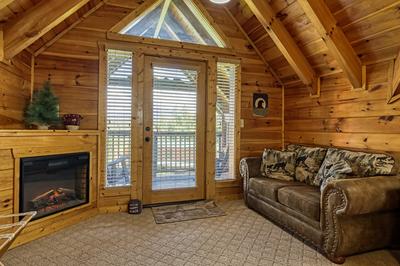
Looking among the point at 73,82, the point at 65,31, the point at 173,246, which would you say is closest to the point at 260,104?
the point at 173,246

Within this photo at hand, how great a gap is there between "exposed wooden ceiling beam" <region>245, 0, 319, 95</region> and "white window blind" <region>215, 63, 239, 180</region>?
85 cm

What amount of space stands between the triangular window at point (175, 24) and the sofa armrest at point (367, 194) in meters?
2.72

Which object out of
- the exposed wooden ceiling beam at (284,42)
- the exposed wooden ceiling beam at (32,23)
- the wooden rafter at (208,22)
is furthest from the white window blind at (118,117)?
the exposed wooden ceiling beam at (284,42)

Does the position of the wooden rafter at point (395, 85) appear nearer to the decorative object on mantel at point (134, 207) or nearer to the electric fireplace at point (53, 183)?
the decorative object on mantel at point (134, 207)

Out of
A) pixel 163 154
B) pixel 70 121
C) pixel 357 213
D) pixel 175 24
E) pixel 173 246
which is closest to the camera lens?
pixel 357 213

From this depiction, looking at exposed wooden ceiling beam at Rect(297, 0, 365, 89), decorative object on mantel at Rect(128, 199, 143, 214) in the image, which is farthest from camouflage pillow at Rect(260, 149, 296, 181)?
decorative object on mantel at Rect(128, 199, 143, 214)

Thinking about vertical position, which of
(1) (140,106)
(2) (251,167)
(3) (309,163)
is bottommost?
(2) (251,167)

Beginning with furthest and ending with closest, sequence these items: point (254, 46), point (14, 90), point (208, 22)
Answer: point (254, 46) < point (208, 22) < point (14, 90)

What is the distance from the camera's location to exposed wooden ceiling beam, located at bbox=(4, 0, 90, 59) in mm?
2303

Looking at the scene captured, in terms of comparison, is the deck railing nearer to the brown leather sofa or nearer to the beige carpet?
the beige carpet

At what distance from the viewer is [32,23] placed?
234cm

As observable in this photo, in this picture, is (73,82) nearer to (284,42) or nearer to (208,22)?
(208,22)

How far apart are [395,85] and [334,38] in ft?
2.63

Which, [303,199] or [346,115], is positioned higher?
[346,115]
